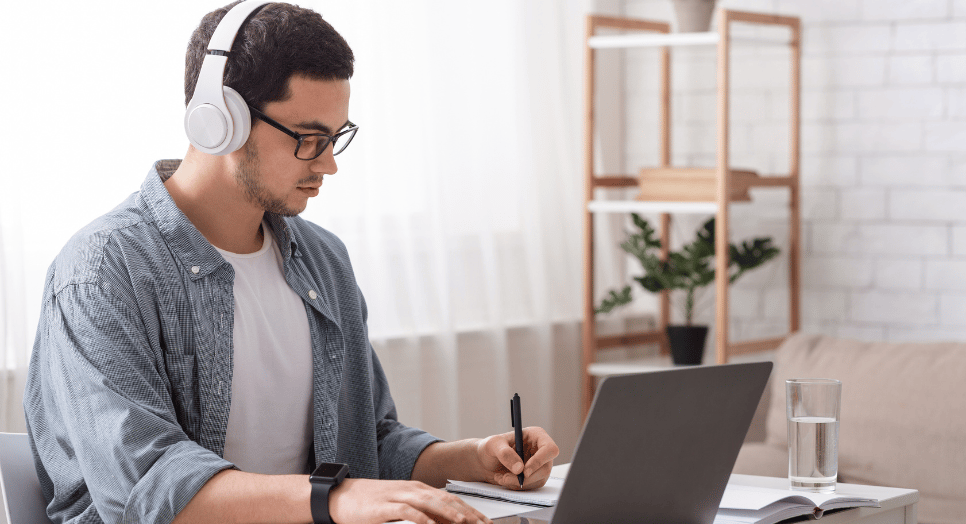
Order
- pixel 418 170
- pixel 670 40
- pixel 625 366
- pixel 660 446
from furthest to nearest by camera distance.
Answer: pixel 625 366, pixel 670 40, pixel 418 170, pixel 660 446

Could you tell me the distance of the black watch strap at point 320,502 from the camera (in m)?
1.26

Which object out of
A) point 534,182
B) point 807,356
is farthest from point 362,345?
point 534,182

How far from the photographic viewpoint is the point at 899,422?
8.30ft

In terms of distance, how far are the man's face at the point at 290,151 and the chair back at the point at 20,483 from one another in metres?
0.46

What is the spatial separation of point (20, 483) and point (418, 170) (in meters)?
1.62

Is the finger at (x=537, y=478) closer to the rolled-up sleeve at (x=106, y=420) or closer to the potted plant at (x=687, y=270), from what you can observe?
the rolled-up sleeve at (x=106, y=420)

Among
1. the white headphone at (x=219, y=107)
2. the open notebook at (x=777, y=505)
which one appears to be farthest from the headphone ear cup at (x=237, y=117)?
the open notebook at (x=777, y=505)

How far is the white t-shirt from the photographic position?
160cm

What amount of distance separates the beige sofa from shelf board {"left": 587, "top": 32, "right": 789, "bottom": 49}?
894mm

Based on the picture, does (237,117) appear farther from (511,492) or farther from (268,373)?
(511,492)

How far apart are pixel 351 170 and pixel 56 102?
0.77 m

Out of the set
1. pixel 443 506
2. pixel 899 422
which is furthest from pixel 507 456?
pixel 899 422

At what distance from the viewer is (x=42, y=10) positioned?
2232mm

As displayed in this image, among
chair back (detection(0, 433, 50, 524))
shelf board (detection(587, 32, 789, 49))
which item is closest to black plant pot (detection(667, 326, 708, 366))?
shelf board (detection(587, 32, 789, 49))
